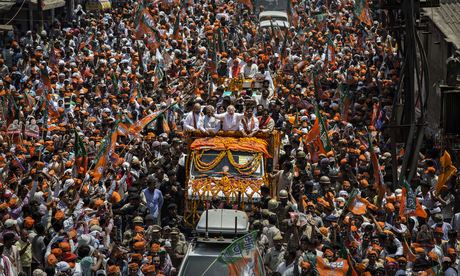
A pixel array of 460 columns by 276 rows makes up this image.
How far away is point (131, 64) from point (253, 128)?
13364 mm

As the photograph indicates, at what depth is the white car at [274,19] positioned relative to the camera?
4032cm

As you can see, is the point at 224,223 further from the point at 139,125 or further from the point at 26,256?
the point at 139,125

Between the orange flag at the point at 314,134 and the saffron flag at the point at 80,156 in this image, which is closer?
the saffron flag at the point at 80,156

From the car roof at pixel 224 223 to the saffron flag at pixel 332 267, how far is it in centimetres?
161

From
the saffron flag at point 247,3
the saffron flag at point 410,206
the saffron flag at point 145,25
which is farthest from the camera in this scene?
the saffron flag at point 247,3

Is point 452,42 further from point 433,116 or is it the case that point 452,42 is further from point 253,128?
point 253,128

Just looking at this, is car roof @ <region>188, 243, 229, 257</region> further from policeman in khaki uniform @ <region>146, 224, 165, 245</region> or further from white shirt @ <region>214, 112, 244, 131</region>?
white shirt @ <region>214, 112, 244, 131</region>

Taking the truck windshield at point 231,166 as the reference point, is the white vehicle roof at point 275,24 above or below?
above

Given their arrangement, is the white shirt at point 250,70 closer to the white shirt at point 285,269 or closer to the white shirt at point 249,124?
the white shirt at point 249,124

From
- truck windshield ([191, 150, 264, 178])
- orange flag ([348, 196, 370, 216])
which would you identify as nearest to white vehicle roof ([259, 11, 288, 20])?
truck windshield ([191, 150, 264, 178])

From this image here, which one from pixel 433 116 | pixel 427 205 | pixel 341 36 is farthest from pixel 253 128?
pixel 341 36

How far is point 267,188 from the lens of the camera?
20969mm

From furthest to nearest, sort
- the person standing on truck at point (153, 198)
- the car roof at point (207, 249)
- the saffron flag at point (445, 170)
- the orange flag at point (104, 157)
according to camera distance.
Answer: the orange flag at point (104, 157) < the person standing on truck at point (153, 198) < the saffron flag at point (445, 170) < the car roof at point (207, 249)

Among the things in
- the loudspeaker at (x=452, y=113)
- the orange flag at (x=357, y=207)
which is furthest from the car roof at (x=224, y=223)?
the loudspeaker at (x=452, y=113)
